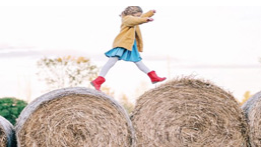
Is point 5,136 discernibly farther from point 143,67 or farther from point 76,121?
point 143,67

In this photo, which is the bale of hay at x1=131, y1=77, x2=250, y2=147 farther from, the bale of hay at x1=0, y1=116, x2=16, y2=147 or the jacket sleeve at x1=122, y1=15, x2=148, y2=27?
the bale of hay at x1=0, y1=116, x2=16, y2=147

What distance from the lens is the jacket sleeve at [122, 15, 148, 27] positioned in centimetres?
572

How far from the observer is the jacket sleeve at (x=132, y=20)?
5723mm

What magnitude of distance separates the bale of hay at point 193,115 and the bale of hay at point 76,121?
295 mm

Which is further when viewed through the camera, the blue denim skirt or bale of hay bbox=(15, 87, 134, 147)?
the blue denim skirt

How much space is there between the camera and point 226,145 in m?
5.54

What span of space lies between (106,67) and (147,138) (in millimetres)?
1022

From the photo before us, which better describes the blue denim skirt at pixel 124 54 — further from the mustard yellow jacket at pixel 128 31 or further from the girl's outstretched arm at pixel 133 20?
the girl's outstretched arm at pixel 133 20

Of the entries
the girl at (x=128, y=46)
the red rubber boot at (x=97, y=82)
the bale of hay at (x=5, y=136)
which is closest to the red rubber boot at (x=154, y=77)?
the girl at (x=128, y=46)

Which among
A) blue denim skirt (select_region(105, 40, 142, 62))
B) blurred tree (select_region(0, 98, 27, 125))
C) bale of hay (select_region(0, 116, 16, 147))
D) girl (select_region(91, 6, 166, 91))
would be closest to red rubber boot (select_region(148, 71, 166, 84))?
girl (select_region(91, 6, 166, 91))

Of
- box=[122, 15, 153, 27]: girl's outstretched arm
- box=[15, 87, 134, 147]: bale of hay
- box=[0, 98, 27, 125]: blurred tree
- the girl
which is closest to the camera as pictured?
box=[15, 87, 134, 147]: bale of hay

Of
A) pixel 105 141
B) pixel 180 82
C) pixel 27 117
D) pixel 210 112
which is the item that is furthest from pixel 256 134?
pixel 27 117

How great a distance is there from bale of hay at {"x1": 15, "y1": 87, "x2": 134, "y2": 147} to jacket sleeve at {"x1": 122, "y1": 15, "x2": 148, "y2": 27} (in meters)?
1.05

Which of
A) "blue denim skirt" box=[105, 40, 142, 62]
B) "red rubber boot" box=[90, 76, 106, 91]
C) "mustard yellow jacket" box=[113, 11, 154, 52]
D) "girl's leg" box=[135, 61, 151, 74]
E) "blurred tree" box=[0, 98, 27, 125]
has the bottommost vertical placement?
"blurred tree" box=[0, 98, 27, 125]
